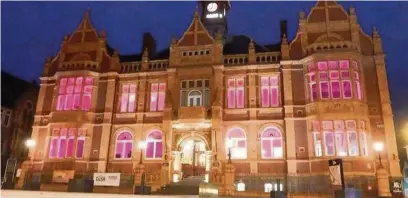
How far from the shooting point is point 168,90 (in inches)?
1235

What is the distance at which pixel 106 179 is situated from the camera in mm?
27469

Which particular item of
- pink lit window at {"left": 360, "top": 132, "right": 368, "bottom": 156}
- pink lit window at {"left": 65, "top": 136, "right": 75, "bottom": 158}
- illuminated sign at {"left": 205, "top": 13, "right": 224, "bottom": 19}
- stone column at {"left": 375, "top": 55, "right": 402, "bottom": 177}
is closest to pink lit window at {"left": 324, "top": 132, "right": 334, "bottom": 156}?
pink lit window at {"left": 360, "top": 132, "right": 368, "bottom": 156}

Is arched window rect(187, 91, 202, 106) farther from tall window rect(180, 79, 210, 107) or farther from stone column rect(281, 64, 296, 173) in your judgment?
stone column rect(281, 64, 296, 173)

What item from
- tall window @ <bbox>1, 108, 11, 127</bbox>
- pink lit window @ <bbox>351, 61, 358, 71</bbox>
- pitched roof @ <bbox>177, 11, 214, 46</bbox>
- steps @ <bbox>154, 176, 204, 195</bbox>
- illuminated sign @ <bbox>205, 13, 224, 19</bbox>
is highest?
illuminated sign @ <bbox>205, 13, 224, 19</bbox>

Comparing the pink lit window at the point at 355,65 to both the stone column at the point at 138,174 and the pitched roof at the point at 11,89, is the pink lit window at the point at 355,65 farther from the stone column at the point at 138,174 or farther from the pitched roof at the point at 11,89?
the pitched roof at the point at 11,89

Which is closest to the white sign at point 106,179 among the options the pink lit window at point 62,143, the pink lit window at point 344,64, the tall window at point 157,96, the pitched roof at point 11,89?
the pink lit window at point 62,143

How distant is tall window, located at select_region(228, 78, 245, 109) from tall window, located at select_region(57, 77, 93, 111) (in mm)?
13268

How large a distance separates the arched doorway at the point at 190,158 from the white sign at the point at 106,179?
17.7 ft

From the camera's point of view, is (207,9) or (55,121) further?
(207,9)

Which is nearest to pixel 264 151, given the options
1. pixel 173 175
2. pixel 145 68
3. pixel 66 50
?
pixel 173 175

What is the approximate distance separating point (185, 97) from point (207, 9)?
13203mm

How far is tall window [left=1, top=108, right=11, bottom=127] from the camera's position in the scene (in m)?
40.9

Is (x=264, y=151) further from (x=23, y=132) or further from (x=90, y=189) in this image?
(x=23, y=132)

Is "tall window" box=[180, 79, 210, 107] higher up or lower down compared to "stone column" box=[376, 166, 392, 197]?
higher up
